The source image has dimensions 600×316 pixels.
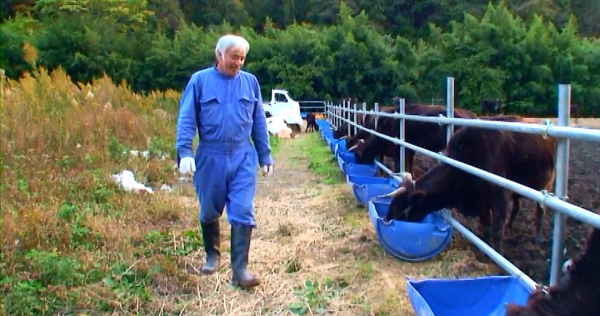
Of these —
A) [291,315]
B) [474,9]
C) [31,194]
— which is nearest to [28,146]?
[31,194]

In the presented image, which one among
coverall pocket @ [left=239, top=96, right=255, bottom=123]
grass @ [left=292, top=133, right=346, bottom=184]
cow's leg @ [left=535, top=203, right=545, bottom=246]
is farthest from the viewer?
grass @ [left=292, top=133, right=346, bottom=184]

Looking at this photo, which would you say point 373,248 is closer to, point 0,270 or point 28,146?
point 0,270

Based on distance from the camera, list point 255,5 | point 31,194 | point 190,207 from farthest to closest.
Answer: point 255,5 < point 190,207 < point 31,194

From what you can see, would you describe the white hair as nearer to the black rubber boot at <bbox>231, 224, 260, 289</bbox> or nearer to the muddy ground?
the black rubber boot at <bbox>231, 224, 260, 289</bbox>

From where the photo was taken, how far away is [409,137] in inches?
369

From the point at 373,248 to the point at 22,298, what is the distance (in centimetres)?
282

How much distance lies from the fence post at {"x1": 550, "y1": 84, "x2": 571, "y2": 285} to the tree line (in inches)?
1210

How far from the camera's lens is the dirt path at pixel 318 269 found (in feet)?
14.0

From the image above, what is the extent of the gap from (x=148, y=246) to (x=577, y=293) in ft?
11.9

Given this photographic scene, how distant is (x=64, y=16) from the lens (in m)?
39.6

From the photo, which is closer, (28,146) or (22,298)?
(22,298)

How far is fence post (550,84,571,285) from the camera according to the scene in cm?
302

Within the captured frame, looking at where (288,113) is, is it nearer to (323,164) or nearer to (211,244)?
(323,164)

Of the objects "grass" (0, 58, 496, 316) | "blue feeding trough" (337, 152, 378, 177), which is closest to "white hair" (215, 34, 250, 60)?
"grass" (0, 58, 496, 316)
